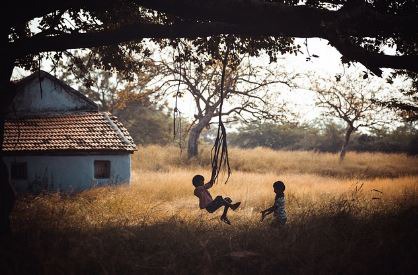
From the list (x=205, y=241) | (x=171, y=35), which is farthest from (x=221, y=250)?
(x=171, y=35)

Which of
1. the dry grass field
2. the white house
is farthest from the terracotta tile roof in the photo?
the dry grass field

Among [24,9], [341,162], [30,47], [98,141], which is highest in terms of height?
[24,9]

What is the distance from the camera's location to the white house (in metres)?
Result: 15.1

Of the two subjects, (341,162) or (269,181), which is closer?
(269,181)

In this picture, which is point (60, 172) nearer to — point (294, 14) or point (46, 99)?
point (46, 99)

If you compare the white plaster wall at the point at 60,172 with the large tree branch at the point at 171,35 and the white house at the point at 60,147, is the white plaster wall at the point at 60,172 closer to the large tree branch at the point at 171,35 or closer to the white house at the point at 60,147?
the white house at the point at 60,147

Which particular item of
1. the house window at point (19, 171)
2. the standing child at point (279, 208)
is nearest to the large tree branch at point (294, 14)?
the standing child at point (279, 208)

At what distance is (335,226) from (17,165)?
1438 centimetres

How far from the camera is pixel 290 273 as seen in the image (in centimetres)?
498

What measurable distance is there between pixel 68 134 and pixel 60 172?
190cm

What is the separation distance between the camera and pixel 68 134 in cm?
1595

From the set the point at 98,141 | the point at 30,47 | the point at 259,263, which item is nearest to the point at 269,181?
the point at 98,141

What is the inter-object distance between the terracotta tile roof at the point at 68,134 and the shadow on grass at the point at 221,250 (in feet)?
30.3

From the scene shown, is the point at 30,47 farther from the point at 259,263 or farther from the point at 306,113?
the point at 306,113
